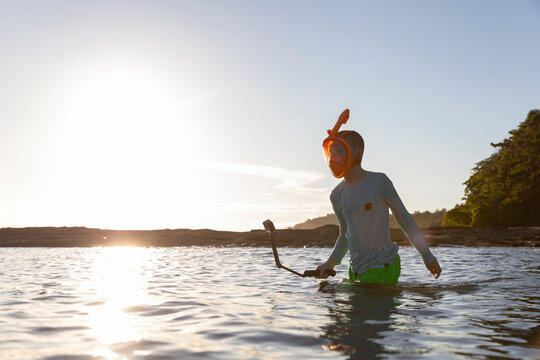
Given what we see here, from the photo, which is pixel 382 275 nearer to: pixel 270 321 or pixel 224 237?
pixel 270 321

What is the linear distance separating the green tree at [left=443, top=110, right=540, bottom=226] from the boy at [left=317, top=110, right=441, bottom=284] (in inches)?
1400

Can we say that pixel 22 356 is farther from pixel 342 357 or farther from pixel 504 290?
pixel 504 290

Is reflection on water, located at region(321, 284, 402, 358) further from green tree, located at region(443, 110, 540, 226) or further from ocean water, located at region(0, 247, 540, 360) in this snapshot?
green tree, located at region(443, 110, 540, 226)

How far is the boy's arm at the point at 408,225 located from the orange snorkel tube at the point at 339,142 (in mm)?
521

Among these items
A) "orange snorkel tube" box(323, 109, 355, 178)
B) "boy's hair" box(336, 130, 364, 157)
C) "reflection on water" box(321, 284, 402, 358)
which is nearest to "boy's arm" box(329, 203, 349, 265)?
"reflection on water" box(321, 284, 402, 358)

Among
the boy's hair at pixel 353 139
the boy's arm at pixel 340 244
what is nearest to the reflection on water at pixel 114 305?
the boy's arm at pixel 340 244

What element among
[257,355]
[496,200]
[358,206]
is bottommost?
[257,355]

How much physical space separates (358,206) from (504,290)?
3.18 meters

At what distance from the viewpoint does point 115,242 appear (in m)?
37.0

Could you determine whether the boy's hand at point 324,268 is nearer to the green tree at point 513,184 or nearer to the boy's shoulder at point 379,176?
the boy's shoulder at point 379,176

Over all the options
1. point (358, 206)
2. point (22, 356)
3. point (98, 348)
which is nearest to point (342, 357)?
point (98, 348)

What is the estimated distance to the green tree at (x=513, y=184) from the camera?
3778 cm

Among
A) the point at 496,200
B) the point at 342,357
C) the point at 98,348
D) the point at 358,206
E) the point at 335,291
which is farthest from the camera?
the point at 496,200

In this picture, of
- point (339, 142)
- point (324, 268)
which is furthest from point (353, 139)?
point (324, 268)
